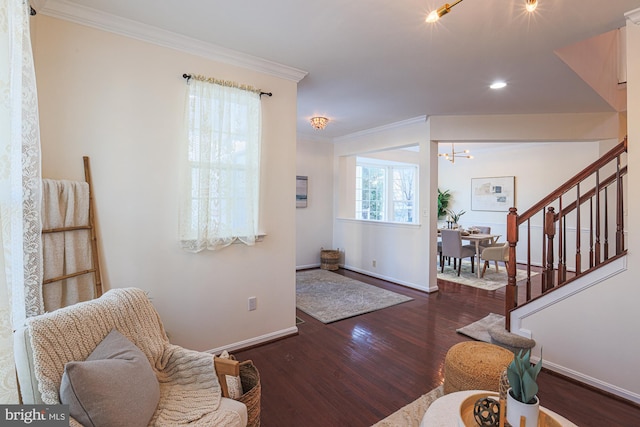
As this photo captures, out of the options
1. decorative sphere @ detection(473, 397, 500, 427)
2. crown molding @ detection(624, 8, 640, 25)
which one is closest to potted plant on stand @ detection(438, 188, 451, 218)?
crown molding @ detection(624, 8, 640, 25)

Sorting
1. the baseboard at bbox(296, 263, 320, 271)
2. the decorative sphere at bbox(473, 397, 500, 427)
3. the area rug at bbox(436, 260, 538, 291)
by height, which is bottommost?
the area rug at bbox(436, 260, 538, 291)

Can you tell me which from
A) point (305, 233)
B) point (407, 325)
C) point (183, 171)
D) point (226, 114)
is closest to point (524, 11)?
point (226, 114)

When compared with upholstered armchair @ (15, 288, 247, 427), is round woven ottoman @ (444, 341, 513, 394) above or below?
below

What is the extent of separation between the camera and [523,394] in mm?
1070

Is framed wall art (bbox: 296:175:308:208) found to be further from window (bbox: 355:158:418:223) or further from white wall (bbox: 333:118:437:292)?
window (bbox: 355:158:418:223)

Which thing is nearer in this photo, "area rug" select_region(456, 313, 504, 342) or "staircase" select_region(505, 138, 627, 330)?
"staircase" select_region(505, 138, 627, 330)

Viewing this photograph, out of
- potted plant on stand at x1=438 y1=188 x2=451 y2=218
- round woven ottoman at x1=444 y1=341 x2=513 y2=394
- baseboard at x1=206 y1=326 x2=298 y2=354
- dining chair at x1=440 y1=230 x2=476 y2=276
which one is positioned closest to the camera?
round woven ottoman at x1=444 y1=341 x2=513 y2=394

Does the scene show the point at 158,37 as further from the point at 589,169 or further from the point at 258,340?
the point at 589,169

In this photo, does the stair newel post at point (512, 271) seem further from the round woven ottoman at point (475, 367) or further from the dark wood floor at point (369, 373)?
the round woven ottoman at point (475, 367)

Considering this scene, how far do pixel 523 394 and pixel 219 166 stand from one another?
241 centimetres

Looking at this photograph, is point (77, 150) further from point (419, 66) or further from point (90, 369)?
point (419, 66)

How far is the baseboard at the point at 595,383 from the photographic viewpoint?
6.64 feet

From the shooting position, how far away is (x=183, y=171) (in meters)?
2.39

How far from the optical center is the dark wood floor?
191cm
